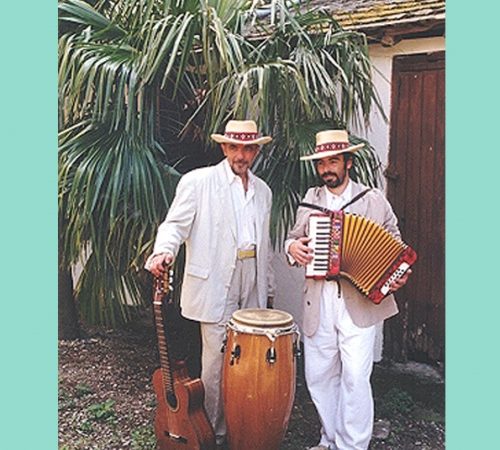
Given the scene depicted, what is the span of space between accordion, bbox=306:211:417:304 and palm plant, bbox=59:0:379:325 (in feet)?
1.72

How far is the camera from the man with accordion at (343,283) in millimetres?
3061

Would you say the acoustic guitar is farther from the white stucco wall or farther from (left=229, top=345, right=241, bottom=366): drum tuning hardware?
the white stucco wall

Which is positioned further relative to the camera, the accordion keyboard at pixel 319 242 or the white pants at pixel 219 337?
the white pants at pixel 219 337

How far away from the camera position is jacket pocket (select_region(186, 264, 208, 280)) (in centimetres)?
318

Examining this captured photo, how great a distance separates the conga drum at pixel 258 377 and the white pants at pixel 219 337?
19 cm

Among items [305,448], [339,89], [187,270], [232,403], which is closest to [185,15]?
[339,89]

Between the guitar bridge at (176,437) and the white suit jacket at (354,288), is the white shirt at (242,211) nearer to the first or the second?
the white suit jacket at (354,288)

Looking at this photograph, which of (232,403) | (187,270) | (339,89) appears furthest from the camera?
(339,89)

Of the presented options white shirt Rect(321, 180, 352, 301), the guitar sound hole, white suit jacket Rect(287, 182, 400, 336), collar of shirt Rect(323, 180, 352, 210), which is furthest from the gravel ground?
collar of shirt Rect(323, 180, 352, 210)

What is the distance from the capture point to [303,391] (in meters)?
3.80

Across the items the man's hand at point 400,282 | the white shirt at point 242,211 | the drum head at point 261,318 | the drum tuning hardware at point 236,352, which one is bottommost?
the drum tuning hardware at point 236,352

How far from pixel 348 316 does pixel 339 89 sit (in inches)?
46.9

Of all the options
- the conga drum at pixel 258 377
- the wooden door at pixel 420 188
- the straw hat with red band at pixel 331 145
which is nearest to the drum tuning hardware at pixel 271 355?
the conga drum at pixel 258 377

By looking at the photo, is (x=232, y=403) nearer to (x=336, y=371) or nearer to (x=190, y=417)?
(x=190, y=417)
